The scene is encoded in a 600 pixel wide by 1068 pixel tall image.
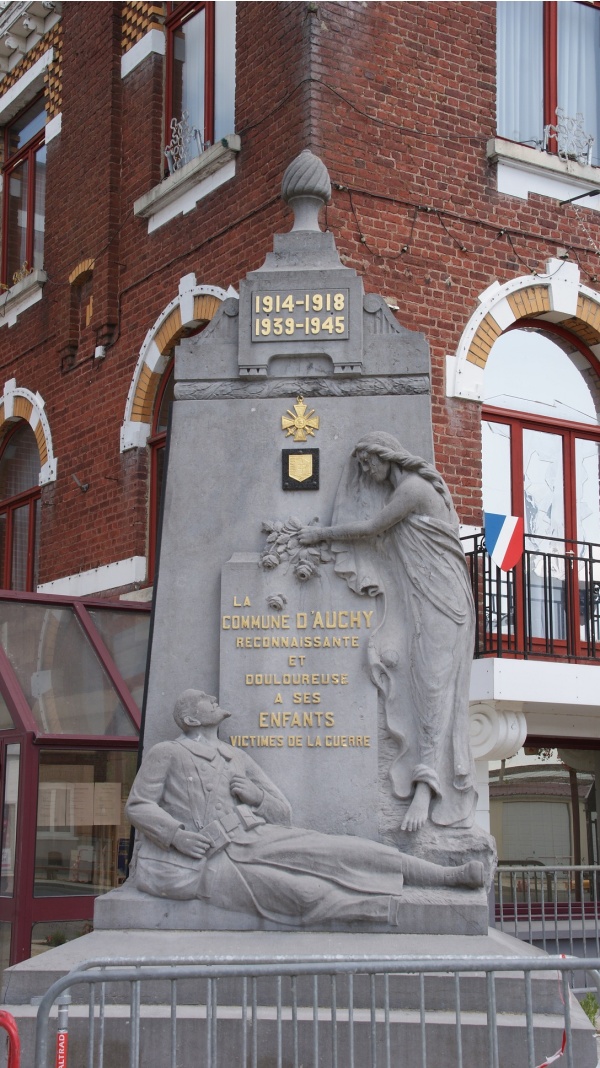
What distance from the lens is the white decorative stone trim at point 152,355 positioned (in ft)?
46.2

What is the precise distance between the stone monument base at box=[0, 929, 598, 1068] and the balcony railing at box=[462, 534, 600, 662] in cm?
591

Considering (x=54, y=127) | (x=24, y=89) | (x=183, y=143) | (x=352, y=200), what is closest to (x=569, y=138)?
(x=352, y=200)

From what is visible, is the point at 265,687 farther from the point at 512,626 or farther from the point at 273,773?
the point at 512,626

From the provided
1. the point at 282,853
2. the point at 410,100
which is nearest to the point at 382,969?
the point at 282,853

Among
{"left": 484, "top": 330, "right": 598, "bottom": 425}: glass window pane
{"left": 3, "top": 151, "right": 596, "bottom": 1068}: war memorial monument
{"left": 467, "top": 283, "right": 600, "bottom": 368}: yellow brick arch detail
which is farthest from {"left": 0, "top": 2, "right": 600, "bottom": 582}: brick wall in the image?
{"left": 3, "top": 151, "right": 596, "bottom": 1068}: war memorial monument

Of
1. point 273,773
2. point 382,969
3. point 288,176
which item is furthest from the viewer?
point 288,176

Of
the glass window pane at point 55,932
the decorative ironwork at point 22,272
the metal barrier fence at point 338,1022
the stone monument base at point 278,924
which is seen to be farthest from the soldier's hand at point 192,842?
the decorative ironwork at point 22,272

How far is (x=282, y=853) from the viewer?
6.55 meters

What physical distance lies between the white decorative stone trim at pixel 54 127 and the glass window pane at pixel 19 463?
372 centimetres

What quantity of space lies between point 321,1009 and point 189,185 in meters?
10.2

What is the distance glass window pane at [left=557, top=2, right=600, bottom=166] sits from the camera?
14680 mm

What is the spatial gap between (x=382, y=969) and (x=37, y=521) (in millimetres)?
13328

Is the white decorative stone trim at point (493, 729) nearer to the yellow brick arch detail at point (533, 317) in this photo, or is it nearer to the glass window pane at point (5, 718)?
the yellow brick arch detail at point (533, 317)

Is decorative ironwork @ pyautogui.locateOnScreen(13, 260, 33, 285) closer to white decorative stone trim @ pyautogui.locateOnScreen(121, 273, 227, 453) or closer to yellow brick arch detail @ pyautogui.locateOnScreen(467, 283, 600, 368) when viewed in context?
white decorative stone trim @ pyautogui.locateOnScreen(121, 273, 227, 453)
